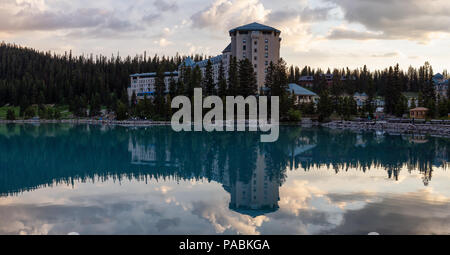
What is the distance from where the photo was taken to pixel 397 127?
176 feet

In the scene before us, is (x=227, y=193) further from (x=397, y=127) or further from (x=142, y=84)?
(x=142, y=84)

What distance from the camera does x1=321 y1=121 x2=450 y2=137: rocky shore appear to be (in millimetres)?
46875

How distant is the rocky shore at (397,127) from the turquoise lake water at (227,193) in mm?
20102

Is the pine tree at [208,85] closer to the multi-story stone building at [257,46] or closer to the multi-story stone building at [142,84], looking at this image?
the multi-story stone building at [257,46]

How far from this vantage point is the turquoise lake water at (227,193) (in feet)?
37.8

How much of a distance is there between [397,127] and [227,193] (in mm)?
45068

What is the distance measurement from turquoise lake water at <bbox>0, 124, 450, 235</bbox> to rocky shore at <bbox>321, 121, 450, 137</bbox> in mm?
20102

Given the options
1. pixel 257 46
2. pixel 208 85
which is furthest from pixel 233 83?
pixel 257 46

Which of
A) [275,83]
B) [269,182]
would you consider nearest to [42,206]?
[269,182]

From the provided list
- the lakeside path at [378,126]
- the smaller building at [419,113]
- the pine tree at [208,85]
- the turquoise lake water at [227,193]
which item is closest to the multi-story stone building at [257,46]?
the pine tree at [208,85]

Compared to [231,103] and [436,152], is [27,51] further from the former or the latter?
[436,152]

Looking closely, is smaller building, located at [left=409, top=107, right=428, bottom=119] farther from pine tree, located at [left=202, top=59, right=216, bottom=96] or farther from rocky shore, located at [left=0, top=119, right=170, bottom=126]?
rocky shore, located at [left=0, top=119, right=170, bottom=126]
